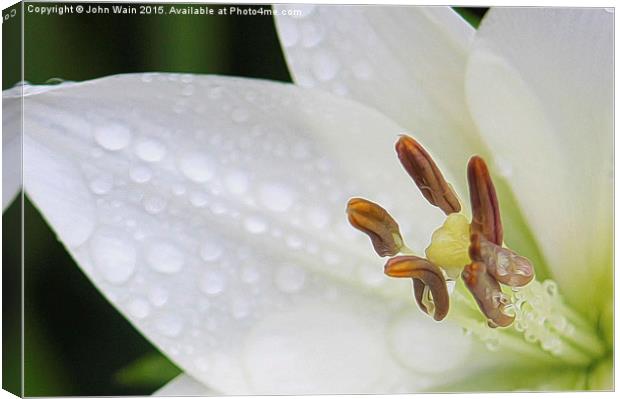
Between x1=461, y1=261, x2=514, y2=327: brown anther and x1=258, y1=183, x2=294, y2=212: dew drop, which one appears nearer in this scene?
x1=461, y1=261, x2=514, y2=327: brown anther

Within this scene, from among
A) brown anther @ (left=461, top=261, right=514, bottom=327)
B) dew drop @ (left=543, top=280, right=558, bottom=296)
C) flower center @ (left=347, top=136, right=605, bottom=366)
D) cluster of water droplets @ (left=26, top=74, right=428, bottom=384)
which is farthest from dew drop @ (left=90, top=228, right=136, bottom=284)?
dew drop @ (left=543, top=280, right=558, bottom=296)

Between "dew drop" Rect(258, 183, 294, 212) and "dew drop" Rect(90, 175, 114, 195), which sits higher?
"dew drop" Rect(90, 175, 114, 195)

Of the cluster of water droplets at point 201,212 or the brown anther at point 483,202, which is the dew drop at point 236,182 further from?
the brown anther at point 483,202

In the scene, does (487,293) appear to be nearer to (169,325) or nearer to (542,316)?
(542,316)

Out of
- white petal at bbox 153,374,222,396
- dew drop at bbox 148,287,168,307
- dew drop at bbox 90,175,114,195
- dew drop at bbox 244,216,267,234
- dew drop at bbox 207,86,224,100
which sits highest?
dew drop at bbox 207,86,224,100

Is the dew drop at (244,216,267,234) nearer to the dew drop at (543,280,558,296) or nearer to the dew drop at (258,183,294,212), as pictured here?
the dew drop at (258,183,294,212)
